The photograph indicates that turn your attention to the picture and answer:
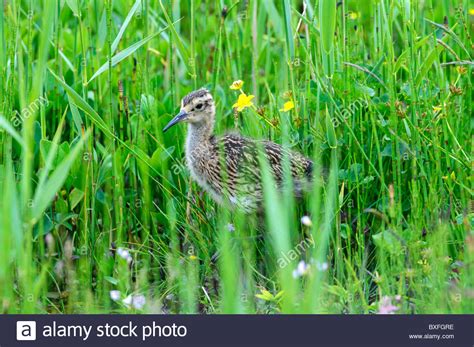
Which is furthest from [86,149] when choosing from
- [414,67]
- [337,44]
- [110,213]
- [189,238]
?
[414,67]

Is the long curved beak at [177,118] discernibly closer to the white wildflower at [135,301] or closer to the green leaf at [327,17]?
the green leaf at [327,17]

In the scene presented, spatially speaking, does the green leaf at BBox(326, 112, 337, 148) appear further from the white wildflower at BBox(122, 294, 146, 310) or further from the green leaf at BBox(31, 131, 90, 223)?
the green leaf at BBox(31, 131, 90, 223)

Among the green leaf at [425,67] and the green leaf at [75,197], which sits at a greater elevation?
the green leaf at [425,67]

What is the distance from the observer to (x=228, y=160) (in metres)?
4.91

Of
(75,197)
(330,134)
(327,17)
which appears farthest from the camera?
(75,197)

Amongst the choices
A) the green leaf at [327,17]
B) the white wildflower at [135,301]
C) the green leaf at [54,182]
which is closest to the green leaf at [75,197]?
the white wildflower at [135,301]

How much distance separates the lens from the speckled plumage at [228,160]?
476cm

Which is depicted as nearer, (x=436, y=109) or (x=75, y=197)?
(x=436, y=109)

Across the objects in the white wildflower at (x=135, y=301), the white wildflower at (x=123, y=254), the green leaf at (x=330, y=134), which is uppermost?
the green leaf at (x=330, y=134)

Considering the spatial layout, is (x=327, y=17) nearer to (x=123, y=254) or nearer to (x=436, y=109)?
(x=436, y=109)

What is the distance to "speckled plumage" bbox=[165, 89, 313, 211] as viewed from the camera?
15.6 ft

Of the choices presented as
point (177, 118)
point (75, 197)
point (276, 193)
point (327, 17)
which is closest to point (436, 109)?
point (327, 17)

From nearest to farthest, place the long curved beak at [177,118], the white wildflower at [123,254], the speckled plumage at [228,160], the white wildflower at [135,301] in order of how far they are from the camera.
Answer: the white wildflower at [135,301] < the white wildflower at [123,254] < the speckled plumage at [228,160] < the long curved beak at [177,118]

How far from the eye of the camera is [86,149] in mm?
4883
